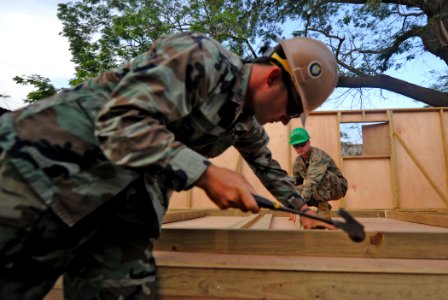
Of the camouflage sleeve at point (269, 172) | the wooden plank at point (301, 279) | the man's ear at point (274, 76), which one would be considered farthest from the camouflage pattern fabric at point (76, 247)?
the camouflage sleeve at point (269, 172)

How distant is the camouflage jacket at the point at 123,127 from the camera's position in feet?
3.53

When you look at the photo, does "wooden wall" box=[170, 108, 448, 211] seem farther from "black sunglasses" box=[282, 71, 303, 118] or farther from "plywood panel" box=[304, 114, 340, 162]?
"black sunglasses" box=[282, 71, 303, 118]

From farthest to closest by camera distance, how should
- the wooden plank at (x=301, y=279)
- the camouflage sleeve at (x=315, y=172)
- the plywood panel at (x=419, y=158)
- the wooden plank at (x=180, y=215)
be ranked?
the plywood panel at (x=419, y=158) < the camouflage sleeve at (x=315, y=172) < the wooden plank at (x=180, y=215) < the wooden plank at (x=301, y=279)

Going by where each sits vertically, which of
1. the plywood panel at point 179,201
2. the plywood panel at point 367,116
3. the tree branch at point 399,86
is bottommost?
the plywood panel at point 179,201

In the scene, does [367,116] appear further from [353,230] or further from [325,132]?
[353,230]

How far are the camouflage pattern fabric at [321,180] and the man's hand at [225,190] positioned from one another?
12.5 feet

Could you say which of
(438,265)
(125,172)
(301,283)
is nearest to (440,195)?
(438,265)

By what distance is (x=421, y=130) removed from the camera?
7801 millimetres

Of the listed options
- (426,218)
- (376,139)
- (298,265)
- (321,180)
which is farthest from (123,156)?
(376,139)

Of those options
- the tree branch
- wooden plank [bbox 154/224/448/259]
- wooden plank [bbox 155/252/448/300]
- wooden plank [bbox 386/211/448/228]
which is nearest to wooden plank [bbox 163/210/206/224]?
wooden plank [bbox 154/224/448/259]

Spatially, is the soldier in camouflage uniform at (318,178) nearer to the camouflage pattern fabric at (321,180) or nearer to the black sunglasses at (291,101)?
the camouflage pattern fabric at (321,180)

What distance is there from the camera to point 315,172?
4934 millimetres

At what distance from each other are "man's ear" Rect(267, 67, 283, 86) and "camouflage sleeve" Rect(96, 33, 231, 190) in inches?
14.6

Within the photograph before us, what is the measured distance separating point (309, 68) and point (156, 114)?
0.75 metres
